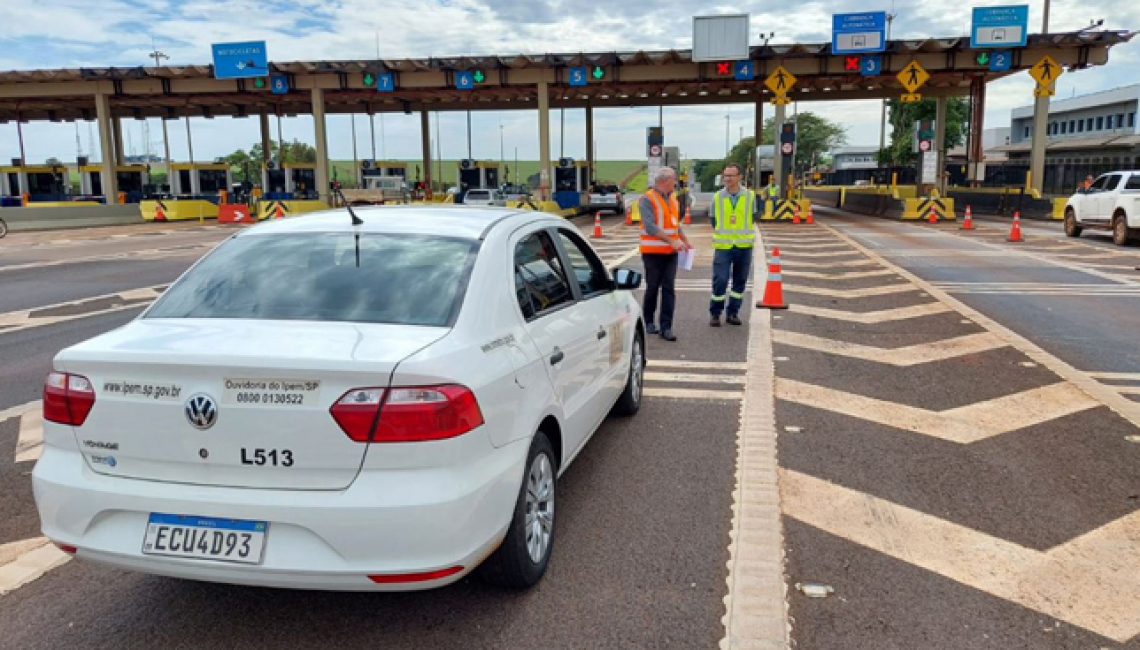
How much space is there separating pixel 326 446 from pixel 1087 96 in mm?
79183

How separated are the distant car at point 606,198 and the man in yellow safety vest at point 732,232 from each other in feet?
109

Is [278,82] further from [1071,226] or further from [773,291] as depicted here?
[773,291]

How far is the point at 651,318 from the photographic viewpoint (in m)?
9.57

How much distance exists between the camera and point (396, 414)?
9.71 feet

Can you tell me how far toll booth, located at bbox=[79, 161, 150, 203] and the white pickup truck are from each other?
44547 millimetres

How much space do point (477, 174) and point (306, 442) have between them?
51.2m

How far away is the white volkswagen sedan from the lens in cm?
296

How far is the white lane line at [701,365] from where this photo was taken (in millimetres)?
7973

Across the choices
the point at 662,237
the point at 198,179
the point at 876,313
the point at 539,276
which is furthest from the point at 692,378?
the point at 198,179

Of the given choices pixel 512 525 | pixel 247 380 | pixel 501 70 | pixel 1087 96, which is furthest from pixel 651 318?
pixel 1087 96

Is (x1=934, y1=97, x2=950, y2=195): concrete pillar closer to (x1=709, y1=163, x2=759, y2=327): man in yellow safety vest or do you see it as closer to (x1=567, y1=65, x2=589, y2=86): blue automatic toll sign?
(x1=567, y1=65, x2=589, y2=86): blue automatic toll sign

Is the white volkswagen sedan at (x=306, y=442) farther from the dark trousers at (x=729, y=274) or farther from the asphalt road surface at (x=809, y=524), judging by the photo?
the dark trousers at (x=729, y=274)

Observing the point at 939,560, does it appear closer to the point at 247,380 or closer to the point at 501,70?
the point at 247,380

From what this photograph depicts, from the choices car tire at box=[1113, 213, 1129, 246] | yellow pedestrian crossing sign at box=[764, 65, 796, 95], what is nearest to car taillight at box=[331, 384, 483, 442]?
car tire at box=[1113, 213, 1129, 246]
